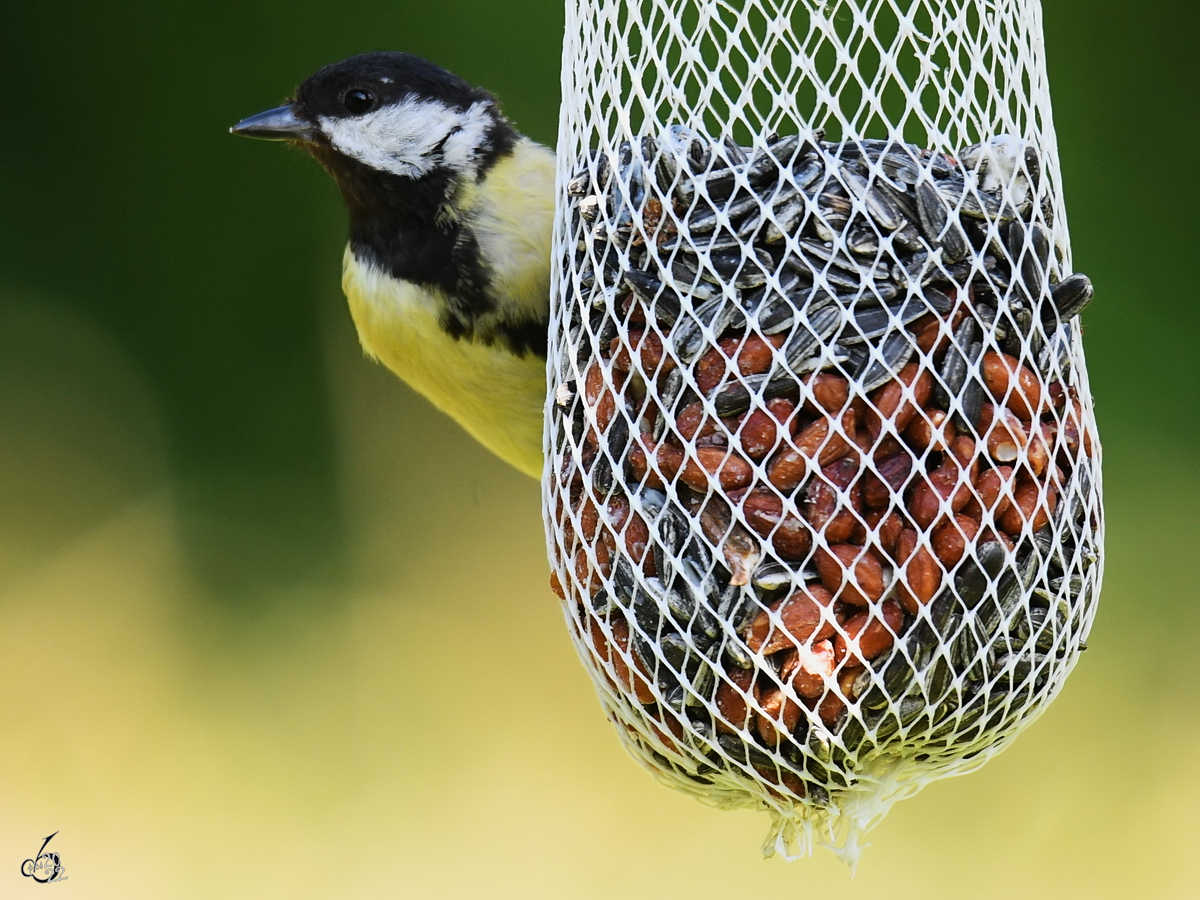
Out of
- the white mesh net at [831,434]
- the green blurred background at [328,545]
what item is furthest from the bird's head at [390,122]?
the green blurred background at [328,545]

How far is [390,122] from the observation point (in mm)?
1417

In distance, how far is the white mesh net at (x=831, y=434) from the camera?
97 centimetres

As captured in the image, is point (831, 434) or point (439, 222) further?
point (439, 222)

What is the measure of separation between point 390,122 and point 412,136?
4 centimetres

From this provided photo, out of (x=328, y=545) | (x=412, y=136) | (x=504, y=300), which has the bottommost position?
(x=328, y=545)

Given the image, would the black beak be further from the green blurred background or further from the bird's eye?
the green blurred background

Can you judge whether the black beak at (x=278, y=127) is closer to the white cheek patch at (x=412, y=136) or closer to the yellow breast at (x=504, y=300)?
the white cheek patch at (x=412, y=136)

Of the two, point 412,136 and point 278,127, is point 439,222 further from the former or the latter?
point 278,127

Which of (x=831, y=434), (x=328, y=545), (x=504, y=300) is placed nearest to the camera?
(x=831, y=434)

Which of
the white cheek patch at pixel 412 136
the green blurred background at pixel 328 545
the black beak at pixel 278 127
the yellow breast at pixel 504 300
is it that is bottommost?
the green blurred background at pixel 328 545

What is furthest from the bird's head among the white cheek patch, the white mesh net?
the white mesh net

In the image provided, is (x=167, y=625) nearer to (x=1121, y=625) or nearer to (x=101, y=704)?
(x=101, y=704)

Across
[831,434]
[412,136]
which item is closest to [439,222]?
[412,136]

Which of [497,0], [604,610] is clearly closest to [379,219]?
[604,610]
